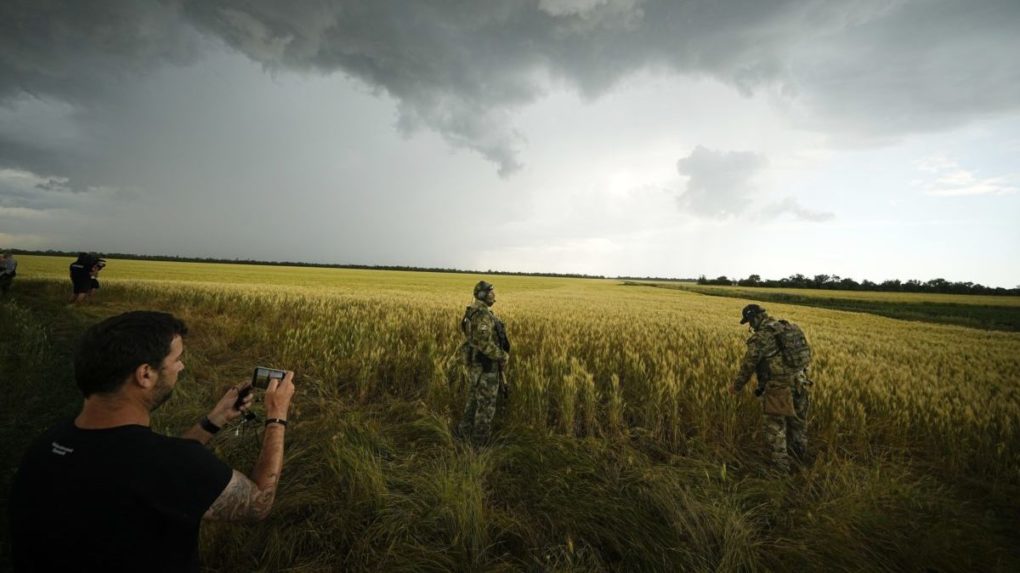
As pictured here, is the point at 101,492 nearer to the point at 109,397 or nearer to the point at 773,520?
the point at 109,397

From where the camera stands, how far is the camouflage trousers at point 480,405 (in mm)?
5285

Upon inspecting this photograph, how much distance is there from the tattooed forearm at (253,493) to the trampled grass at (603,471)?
1.23 metres

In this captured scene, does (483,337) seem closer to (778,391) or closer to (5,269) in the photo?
(778,391)

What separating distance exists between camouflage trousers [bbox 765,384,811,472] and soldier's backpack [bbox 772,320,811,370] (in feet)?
1.03

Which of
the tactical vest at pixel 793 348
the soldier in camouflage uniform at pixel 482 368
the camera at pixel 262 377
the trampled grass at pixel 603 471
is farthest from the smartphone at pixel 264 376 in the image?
the tactical vest at pixel 793 348

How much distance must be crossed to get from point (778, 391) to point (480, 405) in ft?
12.2

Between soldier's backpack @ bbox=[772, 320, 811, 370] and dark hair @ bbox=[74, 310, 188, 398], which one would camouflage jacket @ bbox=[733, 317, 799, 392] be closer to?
soldier's backpack @ bbox=[772, 320, 811, 370]

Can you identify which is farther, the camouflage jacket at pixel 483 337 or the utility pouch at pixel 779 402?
the camouflage jacket at pixel 483 337

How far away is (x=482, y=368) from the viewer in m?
5.52

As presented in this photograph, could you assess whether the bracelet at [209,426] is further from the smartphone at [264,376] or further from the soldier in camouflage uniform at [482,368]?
the soldier in camouflage uniform at [482,368]

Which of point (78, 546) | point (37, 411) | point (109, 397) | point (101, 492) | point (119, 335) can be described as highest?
point (119, 335)

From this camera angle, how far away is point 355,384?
6.85 m

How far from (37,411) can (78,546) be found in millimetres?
6537

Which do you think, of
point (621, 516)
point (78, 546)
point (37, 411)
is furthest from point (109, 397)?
point (37, 411)
